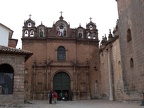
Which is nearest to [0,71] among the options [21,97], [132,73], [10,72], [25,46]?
[10,72]

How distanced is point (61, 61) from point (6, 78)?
1205 centimetres

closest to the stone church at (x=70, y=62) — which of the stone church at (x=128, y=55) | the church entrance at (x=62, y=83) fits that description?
the church entrance at (x=62, y=83)

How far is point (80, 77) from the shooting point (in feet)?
89.5

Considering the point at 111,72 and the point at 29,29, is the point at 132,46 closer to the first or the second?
the point at 111,72

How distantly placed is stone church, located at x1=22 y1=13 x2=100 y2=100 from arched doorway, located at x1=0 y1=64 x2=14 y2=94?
10.3 m

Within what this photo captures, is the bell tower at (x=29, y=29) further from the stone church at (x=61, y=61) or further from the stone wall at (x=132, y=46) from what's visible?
the stone wall at (x=132, y=46)

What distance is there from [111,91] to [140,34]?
9.45 m

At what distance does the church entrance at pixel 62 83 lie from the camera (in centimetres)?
2669

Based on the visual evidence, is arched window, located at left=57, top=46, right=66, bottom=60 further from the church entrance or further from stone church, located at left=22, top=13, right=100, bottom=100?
the church entrance

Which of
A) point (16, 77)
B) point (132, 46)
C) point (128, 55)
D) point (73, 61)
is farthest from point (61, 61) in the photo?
point (16, 77)

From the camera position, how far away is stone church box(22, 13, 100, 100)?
1039 inches

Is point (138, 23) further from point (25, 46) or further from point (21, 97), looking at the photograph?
point (25, 46)

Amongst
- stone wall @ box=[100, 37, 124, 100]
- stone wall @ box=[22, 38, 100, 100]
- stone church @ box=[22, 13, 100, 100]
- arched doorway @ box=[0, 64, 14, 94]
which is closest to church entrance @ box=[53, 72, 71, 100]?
stone church @ box=[22, 13, 100, 100]

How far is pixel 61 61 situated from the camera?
89.3ft
